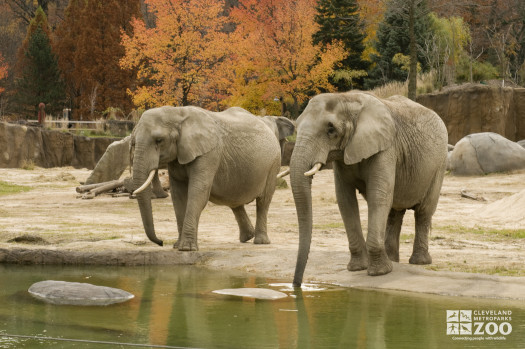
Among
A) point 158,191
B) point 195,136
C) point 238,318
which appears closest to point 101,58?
point 158,191

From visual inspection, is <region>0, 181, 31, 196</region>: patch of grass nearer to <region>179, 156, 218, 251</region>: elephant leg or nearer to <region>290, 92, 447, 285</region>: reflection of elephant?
<region>179, 156, 218, 251</region>: elephant leg

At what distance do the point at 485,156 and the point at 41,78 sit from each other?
28525mm

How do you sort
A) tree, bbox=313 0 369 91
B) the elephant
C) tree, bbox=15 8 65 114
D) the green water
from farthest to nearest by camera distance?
tree, bbox=15 8 65 114, tree, bbox=313 0 369 91, the elephant, the green water

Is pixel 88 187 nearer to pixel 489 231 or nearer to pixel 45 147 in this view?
pixel 489 231

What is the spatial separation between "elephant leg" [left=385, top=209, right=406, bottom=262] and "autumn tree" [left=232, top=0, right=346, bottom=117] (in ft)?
91.2

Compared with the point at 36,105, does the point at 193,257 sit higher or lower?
lower

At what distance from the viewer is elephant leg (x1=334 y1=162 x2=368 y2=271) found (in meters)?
10.3

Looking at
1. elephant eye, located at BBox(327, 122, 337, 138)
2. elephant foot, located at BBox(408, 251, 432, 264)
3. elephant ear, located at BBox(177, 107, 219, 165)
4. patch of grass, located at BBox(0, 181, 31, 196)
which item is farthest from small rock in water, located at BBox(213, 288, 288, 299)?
patch of grass, located at BBox(0, 181, 31, 196)

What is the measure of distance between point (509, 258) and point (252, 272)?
11.4 ft

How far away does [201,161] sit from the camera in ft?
40.4

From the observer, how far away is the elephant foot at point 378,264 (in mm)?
9955

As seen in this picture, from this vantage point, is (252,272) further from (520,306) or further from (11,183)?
(11,183)

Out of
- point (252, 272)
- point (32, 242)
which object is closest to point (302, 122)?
point (252, 272)

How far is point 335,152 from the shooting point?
380 inches
